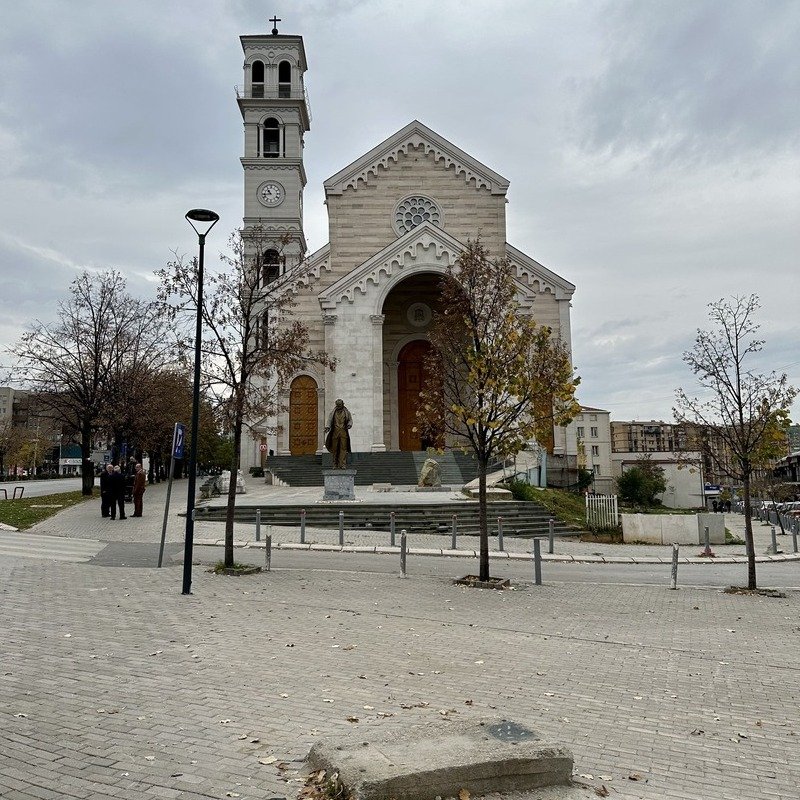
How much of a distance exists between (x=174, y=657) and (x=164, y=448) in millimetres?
48016

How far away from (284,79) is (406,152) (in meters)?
18.0

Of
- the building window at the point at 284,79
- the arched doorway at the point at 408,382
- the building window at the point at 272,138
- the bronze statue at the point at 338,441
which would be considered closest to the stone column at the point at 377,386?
the arched doorway at the point at 408,382

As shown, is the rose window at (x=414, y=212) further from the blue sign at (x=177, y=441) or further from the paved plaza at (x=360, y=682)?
the paved plaza at (x=360, y=682)

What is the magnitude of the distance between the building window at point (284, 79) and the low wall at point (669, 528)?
4213 centimetres

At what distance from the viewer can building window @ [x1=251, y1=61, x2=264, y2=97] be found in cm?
5275

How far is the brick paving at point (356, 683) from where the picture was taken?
4.78m

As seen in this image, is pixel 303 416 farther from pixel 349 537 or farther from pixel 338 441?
pixel 349 537

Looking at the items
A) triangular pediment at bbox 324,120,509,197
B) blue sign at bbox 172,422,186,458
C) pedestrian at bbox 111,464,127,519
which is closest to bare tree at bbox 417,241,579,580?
blue sign at bbox 172,422,186,458

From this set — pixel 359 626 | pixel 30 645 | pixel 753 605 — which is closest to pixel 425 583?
pixel 359 626

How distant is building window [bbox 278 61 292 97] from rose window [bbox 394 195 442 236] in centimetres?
1773

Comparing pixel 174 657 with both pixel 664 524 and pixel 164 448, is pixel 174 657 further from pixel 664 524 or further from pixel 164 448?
pixel 164 448

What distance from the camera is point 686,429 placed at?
15109 millimetres

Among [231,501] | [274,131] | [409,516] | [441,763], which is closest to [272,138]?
[274,131]

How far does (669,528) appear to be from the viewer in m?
23.0
